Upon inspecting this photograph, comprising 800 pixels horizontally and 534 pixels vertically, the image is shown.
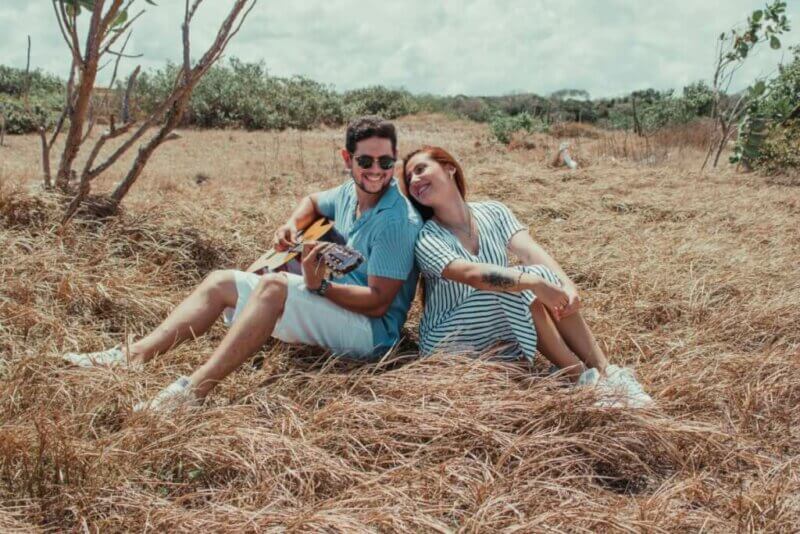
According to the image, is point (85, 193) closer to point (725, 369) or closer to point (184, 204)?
point (184, 204)

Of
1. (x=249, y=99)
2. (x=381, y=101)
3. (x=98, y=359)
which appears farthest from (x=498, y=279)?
(x=381, y=101)

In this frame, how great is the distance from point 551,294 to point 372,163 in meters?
0.88

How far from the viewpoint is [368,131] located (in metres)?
3.02

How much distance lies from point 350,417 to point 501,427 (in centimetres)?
51

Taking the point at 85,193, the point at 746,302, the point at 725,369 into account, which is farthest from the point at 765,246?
the point at 85,193

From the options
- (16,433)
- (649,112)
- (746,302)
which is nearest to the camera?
(16,433)

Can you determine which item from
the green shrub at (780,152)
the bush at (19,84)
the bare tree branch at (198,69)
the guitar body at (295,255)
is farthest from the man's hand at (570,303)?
the bush at (19,84)

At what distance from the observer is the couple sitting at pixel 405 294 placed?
9.16ft

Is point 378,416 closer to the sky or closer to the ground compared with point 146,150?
closer to the ground

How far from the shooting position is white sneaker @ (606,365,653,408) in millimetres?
2666

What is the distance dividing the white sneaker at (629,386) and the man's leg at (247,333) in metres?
1.27

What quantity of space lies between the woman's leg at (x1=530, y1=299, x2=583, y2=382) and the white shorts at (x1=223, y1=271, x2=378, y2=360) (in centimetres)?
66

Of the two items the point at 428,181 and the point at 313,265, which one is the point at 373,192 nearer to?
the point at 428,181

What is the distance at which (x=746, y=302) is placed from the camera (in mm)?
3996
